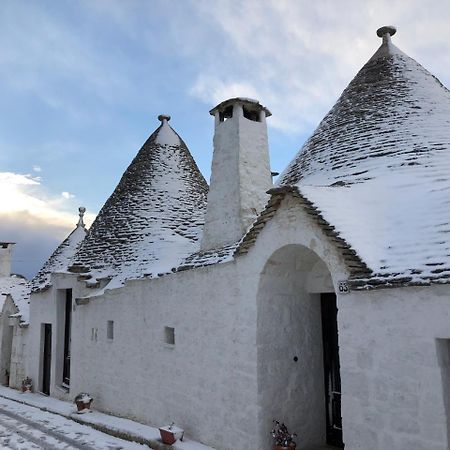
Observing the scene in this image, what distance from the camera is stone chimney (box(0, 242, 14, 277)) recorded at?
80.2ft

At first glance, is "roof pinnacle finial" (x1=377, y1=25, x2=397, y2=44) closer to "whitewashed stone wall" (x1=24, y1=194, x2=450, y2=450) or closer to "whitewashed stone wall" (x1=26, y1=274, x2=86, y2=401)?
"whitewashed stone wall" (x1=24, y1=194, x2=450, y2=450)

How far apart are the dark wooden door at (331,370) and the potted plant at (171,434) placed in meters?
2.39

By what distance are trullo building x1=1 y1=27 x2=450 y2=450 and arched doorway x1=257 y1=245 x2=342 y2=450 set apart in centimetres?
2

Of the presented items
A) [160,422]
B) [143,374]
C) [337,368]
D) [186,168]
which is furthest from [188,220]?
[337,368]

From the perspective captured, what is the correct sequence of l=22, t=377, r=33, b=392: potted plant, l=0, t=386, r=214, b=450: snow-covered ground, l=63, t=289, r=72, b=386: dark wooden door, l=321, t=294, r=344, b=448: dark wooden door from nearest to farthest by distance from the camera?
l=321, t=294, r=344, b=448: dark wooden door
l=0, t=386, r=214, b=450: snow-covered ground
l=63, t=289, r=72, b=386: dark wooden door
l=22, t=377, r=33, b=392: potted plant

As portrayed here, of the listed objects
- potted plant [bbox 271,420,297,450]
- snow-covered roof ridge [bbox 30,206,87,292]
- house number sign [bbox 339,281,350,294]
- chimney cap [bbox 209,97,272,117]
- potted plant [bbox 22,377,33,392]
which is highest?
chimney cap [bbox 209,97,272,117]

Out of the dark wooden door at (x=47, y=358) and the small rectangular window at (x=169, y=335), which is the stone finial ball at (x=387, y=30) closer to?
the small rectangular window at (x=169, y=335)

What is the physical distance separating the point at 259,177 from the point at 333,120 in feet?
7.08

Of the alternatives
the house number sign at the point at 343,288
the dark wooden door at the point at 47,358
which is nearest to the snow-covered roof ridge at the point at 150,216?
the dark wooden door at the point at 47,358

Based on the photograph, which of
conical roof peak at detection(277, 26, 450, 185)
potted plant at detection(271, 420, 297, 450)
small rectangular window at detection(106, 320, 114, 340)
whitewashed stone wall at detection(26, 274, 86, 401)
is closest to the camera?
potted plant at detection(271, 420, 297, 450)

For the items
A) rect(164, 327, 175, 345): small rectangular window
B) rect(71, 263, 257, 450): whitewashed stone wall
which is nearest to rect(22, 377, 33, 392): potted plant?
rect(71, 263, 257, 450): whitewashed stone wall

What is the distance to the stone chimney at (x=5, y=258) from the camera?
24.5 meters

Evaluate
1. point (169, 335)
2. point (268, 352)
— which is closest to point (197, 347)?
point (169, 335)

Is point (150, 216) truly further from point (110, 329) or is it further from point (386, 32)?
point (386, 32)
